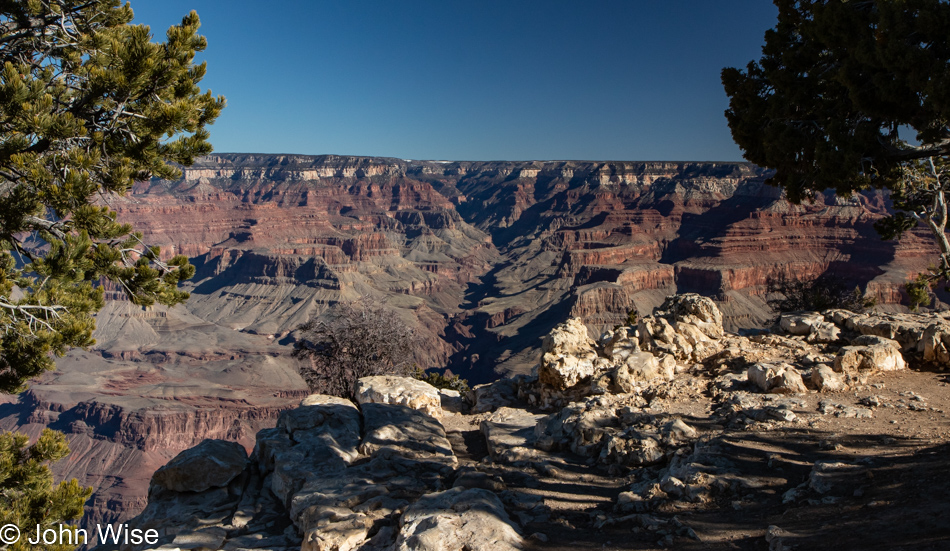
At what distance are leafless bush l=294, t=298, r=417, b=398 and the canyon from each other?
50.8 ft

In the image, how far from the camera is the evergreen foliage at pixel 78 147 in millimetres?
6832

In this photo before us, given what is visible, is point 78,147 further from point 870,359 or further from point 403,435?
point 870,359

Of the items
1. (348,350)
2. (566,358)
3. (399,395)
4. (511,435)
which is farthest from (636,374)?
(348,350)

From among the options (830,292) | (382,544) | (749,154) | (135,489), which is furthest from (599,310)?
(382,544)

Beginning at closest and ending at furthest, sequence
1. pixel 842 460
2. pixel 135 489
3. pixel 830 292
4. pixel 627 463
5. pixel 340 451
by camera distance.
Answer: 1. pixel 842 460
2. pixel 627 463
3. pixel 340 451
4. pixel 830 292
5. pixel 135 489

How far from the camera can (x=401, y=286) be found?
146 meters

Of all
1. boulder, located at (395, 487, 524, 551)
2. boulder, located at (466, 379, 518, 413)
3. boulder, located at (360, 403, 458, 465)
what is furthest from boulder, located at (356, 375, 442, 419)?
boulder, located at (395, 487, 524, 551)

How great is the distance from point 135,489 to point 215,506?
54.0 metres

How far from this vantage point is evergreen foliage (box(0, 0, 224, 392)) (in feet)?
22.4

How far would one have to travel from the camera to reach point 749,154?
12758mm

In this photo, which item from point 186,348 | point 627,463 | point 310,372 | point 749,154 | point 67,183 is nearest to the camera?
point 67,183

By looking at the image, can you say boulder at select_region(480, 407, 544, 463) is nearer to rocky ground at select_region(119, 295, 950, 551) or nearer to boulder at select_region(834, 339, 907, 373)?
rocky ground at select_region(119, 295, 950, 551)

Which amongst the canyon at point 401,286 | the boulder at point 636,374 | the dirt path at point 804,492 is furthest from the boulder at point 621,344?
the canyon at point 401,286

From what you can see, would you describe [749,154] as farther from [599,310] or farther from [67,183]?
[599,310]
